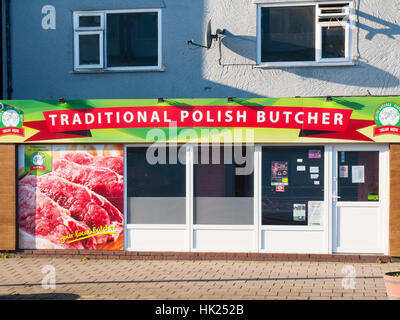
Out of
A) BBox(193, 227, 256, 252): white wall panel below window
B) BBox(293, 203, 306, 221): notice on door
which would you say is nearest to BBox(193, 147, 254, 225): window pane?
BBox(193, 227, 256, 252): white wall panel below window

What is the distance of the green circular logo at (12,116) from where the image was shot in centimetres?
1280

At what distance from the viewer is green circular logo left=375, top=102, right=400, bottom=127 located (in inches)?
469

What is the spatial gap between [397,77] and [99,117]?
6261 millimetres

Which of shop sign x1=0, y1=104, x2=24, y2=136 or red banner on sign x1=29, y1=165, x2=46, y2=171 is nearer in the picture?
shop sign x1=0, y1=104, x2=24, y2=136

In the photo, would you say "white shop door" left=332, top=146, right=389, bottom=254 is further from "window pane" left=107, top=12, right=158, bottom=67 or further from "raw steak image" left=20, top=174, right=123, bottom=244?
"window pane" left=107, top=12, right=158, bottom=67

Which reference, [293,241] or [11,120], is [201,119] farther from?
[11,120]

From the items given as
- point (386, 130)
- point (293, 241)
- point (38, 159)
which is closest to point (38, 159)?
point (38, 159)

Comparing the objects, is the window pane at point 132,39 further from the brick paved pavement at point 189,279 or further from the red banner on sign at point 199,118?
the brick paved pavement at point 189,279

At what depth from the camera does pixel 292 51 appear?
13.1 m

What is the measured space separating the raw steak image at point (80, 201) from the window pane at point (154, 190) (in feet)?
1.44

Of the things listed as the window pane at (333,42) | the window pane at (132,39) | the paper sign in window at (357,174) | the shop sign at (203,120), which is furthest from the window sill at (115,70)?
the paper sign in window at (357,174)

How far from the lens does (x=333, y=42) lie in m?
13.0

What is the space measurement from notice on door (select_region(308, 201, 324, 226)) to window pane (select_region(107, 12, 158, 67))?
182 inches

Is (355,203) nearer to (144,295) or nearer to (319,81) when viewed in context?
(319,81)
